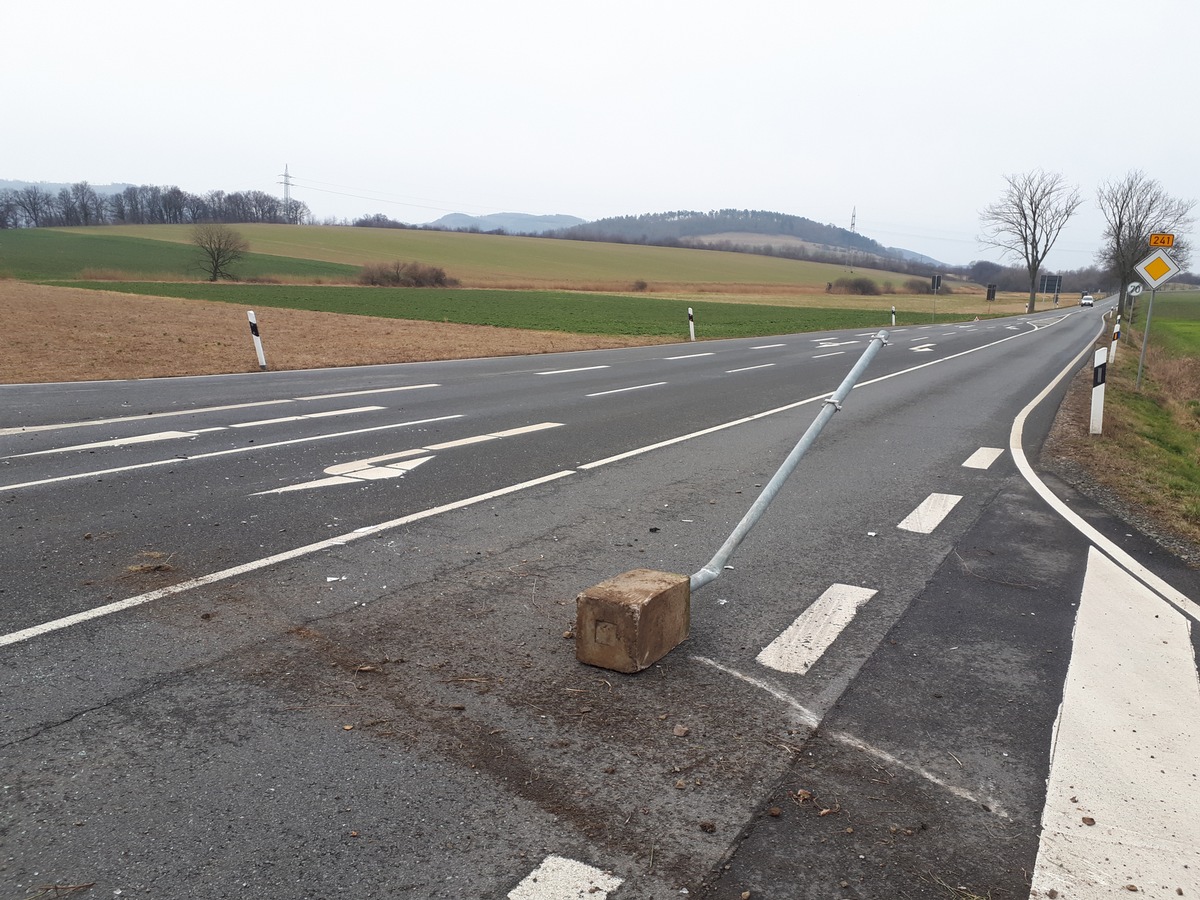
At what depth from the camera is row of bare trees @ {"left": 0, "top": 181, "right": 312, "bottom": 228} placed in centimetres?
10875

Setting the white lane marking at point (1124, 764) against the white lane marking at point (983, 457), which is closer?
the white lane marking at point (1124, 764)

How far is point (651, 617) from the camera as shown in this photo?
151 inches

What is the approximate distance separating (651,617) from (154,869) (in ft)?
6.94

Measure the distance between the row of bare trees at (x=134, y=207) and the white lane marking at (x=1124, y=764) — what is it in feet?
413

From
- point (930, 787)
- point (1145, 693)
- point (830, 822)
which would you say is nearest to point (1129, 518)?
point (1145, 693)

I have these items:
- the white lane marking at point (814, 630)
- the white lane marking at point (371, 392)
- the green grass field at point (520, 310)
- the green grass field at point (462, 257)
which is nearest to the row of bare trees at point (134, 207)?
the green grass field at point (462, 257)

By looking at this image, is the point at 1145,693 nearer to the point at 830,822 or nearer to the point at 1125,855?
the point at 1125,855

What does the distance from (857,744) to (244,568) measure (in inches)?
142

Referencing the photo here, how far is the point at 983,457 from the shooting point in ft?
31.2

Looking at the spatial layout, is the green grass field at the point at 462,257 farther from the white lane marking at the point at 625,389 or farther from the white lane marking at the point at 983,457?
the white lane marking at the point at 983,457

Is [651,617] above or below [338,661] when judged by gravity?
above

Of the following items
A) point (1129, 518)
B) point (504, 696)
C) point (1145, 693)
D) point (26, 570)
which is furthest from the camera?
point (1129, 518)

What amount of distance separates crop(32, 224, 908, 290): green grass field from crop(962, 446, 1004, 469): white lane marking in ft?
207

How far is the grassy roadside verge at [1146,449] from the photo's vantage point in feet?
23.3
